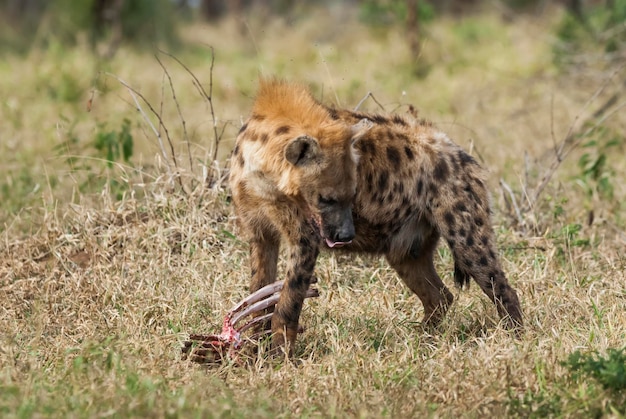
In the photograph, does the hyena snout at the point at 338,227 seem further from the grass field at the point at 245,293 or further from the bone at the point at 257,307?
the grass field at the point at 245,293

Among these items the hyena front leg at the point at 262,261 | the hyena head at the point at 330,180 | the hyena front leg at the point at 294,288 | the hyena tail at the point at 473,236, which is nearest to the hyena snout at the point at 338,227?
the hyena head at the point at 330,180

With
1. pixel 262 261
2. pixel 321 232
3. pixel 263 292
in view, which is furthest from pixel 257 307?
pixel 321 232

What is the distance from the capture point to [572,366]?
3.89 m

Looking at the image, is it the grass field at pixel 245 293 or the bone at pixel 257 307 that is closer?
the grass field at pixel 245 293

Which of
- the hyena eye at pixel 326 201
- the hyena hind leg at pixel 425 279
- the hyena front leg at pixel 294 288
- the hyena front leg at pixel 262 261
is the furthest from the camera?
the hyena hind leg at pixel 425 279

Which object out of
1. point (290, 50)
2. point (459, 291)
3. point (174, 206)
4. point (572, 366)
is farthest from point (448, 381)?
point (290, 50)

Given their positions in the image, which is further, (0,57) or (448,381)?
(0,57)

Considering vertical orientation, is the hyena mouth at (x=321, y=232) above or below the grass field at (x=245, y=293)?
above

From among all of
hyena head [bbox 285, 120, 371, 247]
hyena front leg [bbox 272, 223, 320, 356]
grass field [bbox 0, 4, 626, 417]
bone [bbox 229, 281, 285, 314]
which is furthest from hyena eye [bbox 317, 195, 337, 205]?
grass field [bbox 0, 4, 626, 417]

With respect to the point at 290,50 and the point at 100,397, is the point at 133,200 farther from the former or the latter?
the point at 290,50

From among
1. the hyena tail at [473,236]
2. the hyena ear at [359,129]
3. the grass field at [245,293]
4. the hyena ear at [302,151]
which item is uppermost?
the hyena ear at [359,129]

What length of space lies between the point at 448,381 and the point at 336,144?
114 centimetres

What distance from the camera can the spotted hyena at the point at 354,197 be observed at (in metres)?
4.43

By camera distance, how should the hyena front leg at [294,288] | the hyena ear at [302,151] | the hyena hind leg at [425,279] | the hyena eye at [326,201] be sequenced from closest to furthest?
the hyena ear at [302,151] → the hyena eye at [326,201] → the hyena front leg at [294,288] → the hyena hind leg at [425,279]
